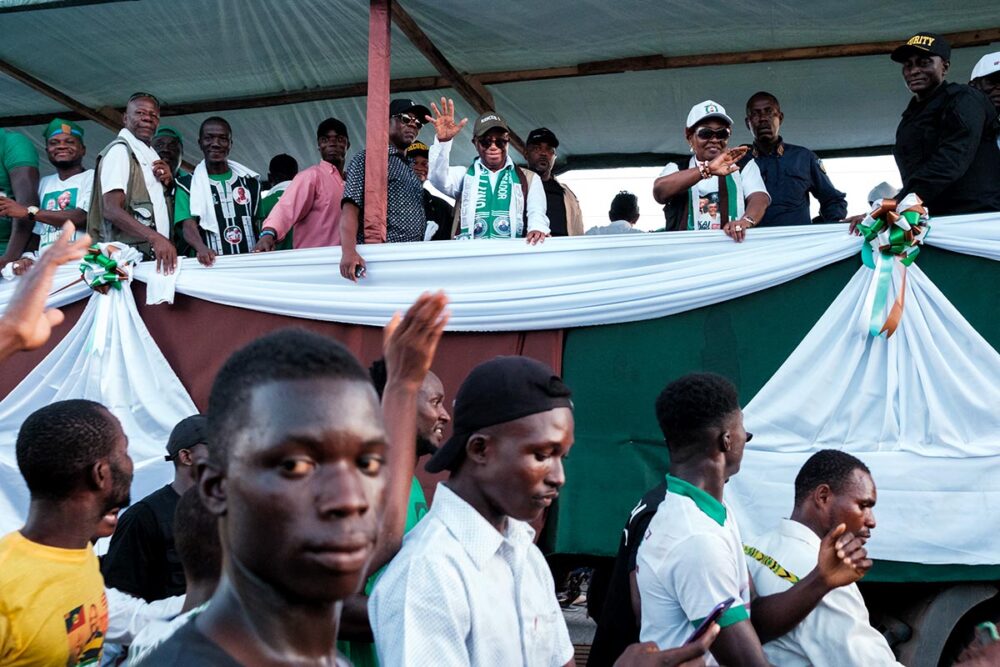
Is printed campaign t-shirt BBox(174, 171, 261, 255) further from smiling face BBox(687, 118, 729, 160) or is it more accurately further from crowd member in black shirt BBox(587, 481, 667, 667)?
crowd member in black shirt BBox(587, 481, 667, 667)

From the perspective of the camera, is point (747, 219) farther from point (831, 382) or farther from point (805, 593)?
point (805, 593)

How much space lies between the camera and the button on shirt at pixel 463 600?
197 centimetres

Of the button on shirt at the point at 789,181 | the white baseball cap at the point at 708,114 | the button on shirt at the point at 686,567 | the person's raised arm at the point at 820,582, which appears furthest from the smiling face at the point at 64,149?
the person's raised arm at the point at 820,582

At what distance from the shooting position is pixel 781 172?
6117 mm

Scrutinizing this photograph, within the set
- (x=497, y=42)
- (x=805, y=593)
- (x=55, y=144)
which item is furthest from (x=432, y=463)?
(x=55, y=144)

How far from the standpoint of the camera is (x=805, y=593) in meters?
2.80

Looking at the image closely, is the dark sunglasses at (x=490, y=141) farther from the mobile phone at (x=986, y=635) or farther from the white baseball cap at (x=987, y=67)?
the mobile phone at (x=986, y=635)

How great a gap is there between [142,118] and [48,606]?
Answer: 4.93 meters

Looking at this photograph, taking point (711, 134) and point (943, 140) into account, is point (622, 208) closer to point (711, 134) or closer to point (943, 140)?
point (711, 134)

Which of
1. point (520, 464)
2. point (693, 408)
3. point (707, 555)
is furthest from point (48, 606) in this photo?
point (693, 408)

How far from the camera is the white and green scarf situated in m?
6.09

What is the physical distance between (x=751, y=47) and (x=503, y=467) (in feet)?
18.5

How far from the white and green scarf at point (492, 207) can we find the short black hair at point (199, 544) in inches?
152

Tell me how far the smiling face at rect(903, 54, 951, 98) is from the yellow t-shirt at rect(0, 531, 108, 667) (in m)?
4.66
